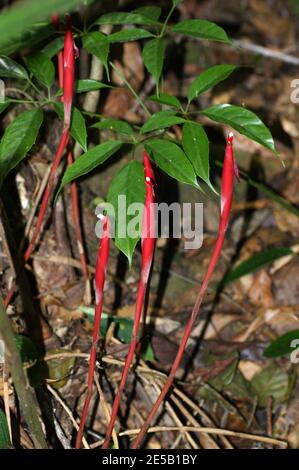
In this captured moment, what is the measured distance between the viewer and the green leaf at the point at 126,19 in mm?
1385

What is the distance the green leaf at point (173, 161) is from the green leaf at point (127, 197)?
0.05 meters

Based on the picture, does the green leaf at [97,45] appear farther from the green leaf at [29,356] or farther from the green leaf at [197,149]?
the green leaf at [29,356]

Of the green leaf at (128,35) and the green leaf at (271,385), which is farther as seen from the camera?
the green leaf at (271,385)

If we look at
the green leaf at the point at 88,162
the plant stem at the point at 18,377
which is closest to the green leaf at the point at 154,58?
the green leaf at the point at 88,162

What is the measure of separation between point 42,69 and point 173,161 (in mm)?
403

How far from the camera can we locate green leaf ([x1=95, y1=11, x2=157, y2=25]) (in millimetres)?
1385

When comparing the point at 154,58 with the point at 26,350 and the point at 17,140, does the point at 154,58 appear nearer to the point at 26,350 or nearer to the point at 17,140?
the point at 17,140

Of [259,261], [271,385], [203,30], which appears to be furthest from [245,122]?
Answer: [271,385]

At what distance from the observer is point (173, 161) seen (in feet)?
3.99

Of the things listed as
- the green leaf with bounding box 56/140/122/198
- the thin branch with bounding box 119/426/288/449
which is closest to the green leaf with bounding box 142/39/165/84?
the green leaf with bounding box 56/140/122/198

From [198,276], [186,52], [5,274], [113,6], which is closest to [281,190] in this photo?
[198,276]

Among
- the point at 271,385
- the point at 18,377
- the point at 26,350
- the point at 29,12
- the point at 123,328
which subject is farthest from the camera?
the point at 271,385

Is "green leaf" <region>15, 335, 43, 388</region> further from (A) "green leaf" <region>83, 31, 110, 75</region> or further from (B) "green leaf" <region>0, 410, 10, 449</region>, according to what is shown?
(A) "green leaf" <region>83, 31, 110, 75</region>

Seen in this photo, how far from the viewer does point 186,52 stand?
2.99 meters
